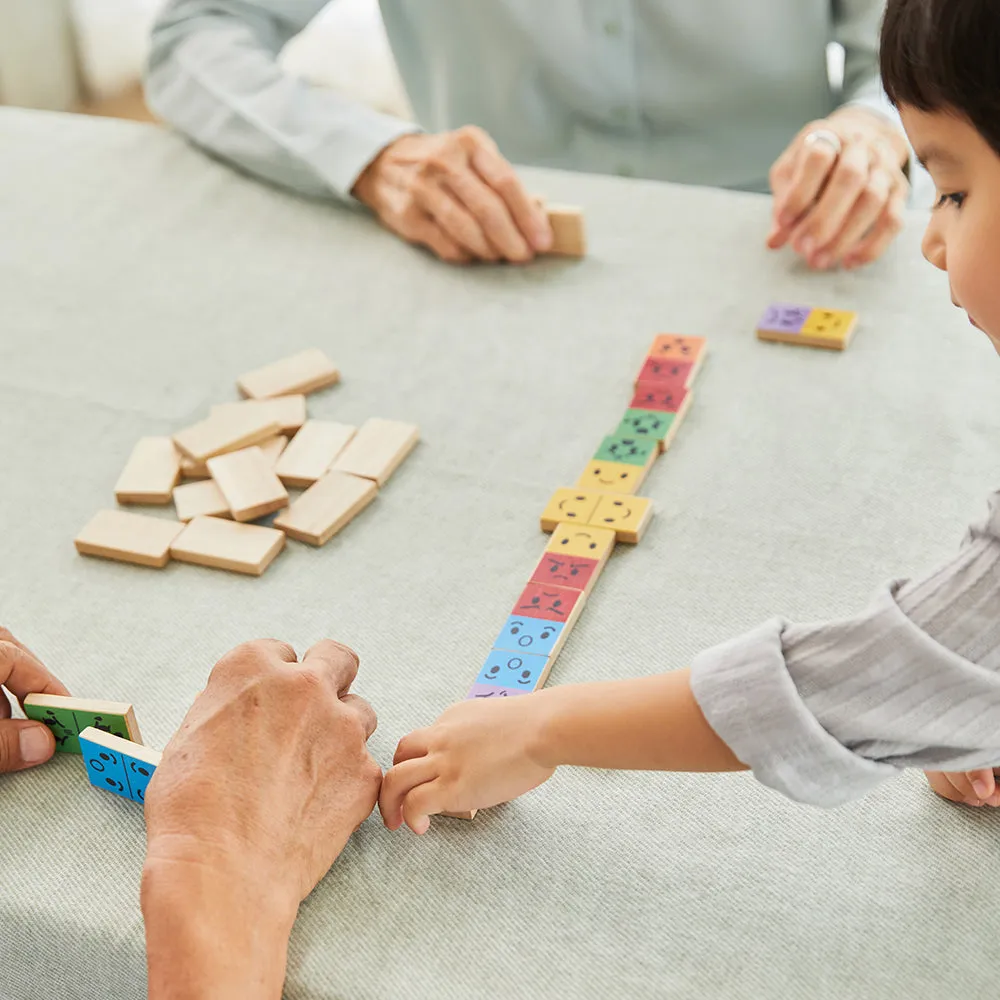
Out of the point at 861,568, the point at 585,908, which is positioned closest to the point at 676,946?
the point at 585,908

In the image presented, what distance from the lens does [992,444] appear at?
3.58 feet

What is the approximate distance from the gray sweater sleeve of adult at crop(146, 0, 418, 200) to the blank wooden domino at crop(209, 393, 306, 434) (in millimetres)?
418

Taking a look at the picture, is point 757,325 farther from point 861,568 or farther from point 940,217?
point 940,217

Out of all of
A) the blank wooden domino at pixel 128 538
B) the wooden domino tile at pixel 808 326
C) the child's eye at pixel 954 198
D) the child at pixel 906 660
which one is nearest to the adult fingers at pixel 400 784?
the child at pixel 906 660

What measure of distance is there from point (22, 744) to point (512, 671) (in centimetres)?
34

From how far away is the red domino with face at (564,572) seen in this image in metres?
0.97

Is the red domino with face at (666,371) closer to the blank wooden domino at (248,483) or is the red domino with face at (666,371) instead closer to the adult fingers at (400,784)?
the blank wooden domino at (248,483)

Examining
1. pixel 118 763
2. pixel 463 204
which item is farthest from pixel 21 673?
pixel 463 204

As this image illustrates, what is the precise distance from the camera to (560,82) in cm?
187

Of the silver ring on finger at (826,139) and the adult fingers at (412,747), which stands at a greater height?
the silver ring on finger at (826,139)

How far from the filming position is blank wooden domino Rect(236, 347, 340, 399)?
Answer: 1248mm

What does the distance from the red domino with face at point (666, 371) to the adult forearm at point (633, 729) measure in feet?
1.62

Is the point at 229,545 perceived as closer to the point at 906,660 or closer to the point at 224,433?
the point at 224,433

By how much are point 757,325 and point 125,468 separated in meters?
0.64
